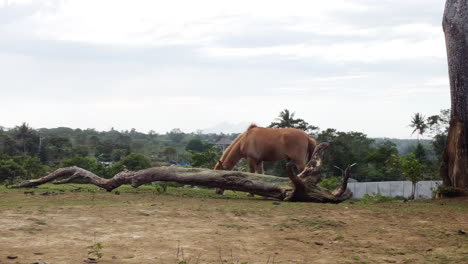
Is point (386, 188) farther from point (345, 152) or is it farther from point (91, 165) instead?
point (91, 165)

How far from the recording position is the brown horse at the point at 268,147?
43.1 ft

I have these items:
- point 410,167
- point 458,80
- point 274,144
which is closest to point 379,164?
point 410,167

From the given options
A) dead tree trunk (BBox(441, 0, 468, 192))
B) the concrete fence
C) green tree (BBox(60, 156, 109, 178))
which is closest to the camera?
dead tree trunk (BBox(441, 0, 468, 192))

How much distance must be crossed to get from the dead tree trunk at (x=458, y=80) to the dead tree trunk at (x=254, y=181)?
7.42 feet

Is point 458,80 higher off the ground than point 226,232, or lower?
higher

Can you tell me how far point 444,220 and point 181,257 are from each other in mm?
4349

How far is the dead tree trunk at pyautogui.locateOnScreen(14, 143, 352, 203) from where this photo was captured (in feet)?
33.0

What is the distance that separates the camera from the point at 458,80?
10.4m

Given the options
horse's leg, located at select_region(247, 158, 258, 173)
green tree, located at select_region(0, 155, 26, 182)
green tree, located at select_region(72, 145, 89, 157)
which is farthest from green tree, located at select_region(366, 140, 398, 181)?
horse's leg, located at select_region(247, 158, 258, 173)

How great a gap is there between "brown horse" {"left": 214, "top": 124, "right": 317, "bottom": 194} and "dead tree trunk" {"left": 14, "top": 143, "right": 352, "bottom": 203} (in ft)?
7.23

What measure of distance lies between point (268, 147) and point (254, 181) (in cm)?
287

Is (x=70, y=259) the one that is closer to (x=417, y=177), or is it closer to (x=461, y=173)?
(x=461, y=173)

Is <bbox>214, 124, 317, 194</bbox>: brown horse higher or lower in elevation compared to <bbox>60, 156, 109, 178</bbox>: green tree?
higher

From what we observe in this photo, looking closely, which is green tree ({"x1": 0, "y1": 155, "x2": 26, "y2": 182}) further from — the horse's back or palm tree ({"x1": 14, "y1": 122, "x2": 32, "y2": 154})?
palm tree ({"x1": 14, "y1": 122, "x2": 32, "y2": 154})
